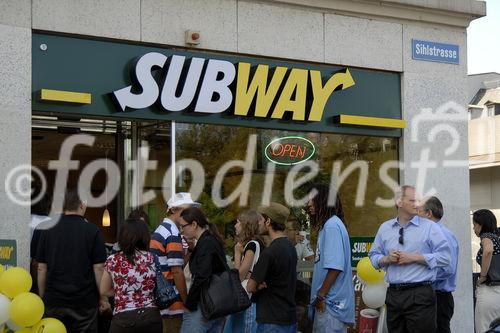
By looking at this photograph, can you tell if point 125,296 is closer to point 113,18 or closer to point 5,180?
point 5,180

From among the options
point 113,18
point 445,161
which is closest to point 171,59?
point 113,18

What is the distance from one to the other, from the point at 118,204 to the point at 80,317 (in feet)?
11.0

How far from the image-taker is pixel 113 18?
9625 mm

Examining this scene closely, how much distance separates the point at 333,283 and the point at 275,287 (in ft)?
2.09

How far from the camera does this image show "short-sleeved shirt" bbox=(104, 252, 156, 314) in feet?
22.4

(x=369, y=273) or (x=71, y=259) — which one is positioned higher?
(x=71, y=259)

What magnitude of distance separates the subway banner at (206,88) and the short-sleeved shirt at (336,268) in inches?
116

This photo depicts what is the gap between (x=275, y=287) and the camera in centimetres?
747

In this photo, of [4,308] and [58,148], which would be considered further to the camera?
[58,148]

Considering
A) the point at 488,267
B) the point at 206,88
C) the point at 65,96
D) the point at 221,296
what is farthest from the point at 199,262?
the point at 488,267

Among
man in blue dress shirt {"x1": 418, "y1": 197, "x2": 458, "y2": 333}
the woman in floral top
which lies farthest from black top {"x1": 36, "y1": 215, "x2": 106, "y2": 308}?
man in blue dress shirt {"x1": 418, "y1": 197, "x2": 458, "y2": 333}

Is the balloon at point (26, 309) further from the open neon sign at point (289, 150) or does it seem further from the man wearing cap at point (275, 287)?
the open neon sign at point (289, 150)

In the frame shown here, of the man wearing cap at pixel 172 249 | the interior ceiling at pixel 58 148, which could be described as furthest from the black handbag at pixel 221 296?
the interior ceiling at pixel 58 148

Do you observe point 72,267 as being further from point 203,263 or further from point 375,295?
point 375,295
